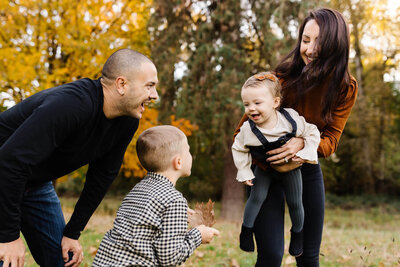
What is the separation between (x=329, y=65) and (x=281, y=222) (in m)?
1.13

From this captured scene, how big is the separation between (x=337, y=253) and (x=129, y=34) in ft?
22.1

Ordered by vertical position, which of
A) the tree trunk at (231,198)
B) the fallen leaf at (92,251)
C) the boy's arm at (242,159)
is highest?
the boy's arm at (242,159)

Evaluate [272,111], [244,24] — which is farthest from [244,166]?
[244,24]

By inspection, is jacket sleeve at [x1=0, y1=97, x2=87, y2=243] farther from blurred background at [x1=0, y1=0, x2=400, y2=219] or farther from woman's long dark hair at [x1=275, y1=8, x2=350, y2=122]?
blurred background at [x1=0, y1=0, x2=400, y2=219]

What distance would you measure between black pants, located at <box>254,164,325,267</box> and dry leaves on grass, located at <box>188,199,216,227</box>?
0.51m

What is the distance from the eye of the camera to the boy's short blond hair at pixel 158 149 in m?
2.33

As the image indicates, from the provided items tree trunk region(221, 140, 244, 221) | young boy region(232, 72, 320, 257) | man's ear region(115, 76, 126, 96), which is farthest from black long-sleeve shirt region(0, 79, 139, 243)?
tree trunk region(221, 140, 244, 221)

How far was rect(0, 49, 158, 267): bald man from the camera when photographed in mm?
2008

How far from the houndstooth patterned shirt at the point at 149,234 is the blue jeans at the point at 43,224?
0.66 meters

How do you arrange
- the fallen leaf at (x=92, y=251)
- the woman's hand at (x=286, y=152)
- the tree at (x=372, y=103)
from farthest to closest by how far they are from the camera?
the tree at (x=372, y=103), the fallen leaf at (x=92, y=251), the woman's hand at (x=286, y=152)

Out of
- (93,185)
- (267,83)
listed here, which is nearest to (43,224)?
(93,185)

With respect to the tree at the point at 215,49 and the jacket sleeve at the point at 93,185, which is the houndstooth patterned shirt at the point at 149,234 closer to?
the jacket sleeve at the point at 93,185

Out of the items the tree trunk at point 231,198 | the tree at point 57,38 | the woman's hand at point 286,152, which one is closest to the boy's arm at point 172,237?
the woman's hand at point 286,152

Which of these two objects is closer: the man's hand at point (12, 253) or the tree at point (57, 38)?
the man's hand at point (12, 253)
